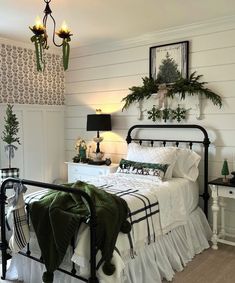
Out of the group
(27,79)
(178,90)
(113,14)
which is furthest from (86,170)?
(113,14)

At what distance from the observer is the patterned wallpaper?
14.8ft

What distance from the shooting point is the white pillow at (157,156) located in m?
3.60

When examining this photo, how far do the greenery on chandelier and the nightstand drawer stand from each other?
1005 mm

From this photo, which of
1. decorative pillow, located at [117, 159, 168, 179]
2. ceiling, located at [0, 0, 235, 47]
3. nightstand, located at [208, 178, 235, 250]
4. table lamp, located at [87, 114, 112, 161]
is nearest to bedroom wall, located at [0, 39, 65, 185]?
ceiling, located at [0, 0, 235, 47]

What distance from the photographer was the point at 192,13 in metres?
3.47

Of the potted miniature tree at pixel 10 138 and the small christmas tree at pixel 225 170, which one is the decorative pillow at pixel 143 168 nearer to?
the small christmas tree at pixel 225 170

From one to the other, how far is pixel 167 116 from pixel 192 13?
4.17 feet

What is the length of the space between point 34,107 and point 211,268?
10.9ft

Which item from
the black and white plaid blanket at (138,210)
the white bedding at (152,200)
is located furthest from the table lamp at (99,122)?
the black and white plaid blanket at (138,210)

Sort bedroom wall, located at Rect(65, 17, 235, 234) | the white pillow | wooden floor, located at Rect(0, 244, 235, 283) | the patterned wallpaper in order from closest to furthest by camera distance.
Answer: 1. wooden floor, located at Rect(0, 244, 235, 283)
2. the white pillow
3. bedroom wall, located at Rect(65, 17, 235, 234)
4. the patterned wallpaper

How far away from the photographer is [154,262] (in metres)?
2.79

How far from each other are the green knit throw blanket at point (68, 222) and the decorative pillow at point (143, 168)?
101cm

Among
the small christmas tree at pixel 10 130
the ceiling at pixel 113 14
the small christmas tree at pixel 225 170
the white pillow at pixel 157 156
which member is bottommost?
the small christmas tree at pixel 225 170

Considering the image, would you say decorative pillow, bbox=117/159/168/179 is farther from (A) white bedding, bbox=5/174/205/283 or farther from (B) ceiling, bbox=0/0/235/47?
(B) ceiling, bbox=0/0/235/47
